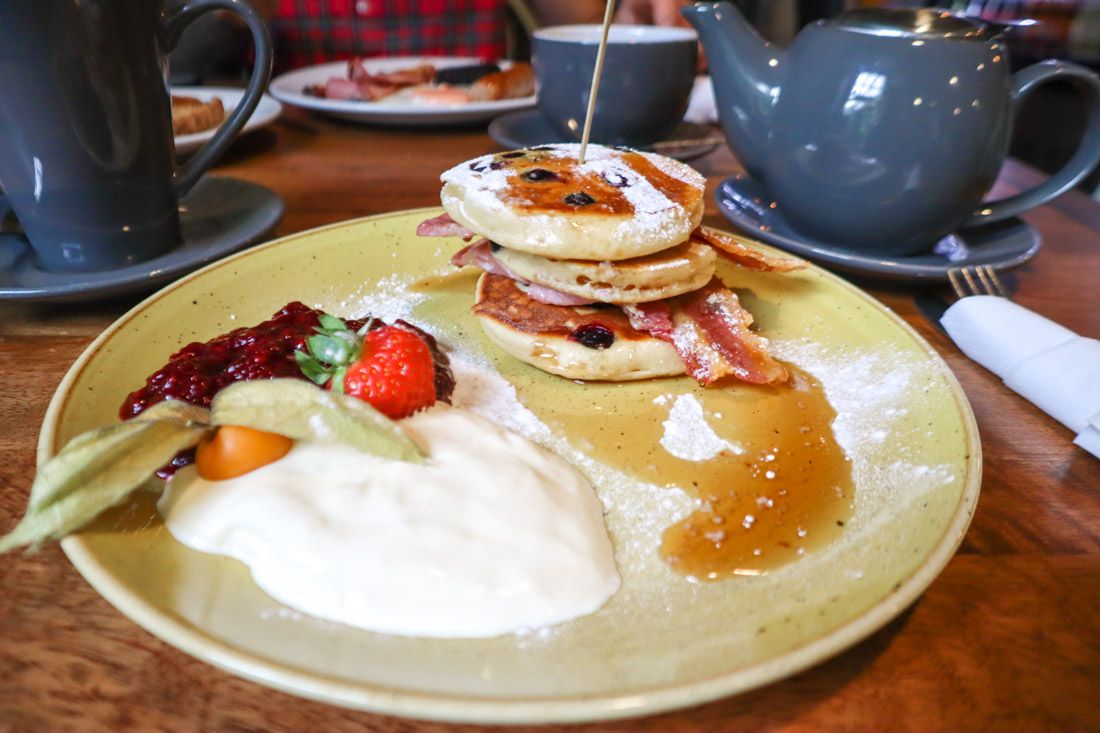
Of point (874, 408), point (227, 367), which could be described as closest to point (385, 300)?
point (227, 367)

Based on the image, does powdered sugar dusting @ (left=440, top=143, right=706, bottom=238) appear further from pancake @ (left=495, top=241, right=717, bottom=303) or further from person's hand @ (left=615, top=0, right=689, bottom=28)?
person's hand @ (left=615, top=0, right=689, bottom=28)

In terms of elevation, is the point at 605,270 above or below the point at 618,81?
below

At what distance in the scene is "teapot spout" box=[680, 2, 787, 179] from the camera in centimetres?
156

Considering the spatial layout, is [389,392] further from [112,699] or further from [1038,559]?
[1038,559]

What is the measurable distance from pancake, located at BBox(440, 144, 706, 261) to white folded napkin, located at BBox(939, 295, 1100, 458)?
1.87 ft

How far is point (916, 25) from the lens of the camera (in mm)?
1359

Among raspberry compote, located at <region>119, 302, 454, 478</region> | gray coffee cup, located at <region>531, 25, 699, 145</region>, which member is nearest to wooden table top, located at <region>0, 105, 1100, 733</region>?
raspberry compote, located at <region>119, 302, 454, 478</region>

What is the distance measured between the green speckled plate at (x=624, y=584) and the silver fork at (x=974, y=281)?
267 millimetres

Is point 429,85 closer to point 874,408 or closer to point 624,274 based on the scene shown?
point 624,274

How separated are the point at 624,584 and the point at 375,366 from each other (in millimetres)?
488

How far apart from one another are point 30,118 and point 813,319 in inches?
61.2

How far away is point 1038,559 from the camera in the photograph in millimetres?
841

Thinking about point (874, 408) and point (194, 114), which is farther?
point (194, 114)

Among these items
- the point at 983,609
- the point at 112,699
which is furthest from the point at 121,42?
the point at 983,609
